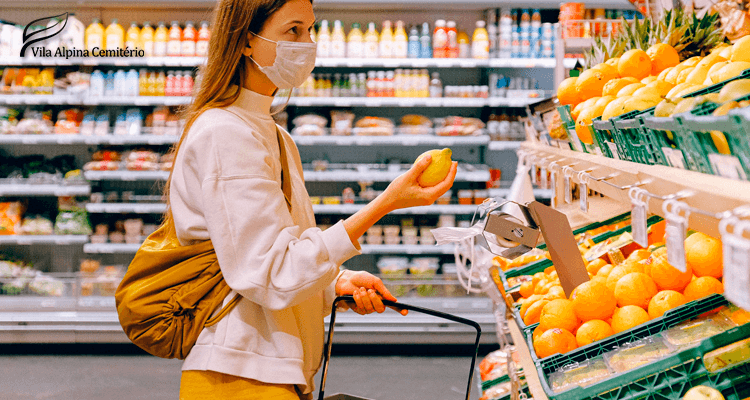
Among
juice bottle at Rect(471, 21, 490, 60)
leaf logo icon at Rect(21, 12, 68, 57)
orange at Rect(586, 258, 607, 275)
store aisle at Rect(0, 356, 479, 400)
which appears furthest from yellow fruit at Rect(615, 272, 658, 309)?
leaf logo icon at Rect(21, 12, 68, 57)

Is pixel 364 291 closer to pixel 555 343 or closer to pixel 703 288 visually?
pixel 555 343

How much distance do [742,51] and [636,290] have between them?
0.48 metres

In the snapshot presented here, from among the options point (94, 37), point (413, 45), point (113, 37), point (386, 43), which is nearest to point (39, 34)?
point (94, 37)

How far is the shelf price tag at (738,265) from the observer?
21.3 inches

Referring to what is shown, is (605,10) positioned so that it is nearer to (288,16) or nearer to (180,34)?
(180,34)

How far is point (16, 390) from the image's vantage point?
3.31 meters

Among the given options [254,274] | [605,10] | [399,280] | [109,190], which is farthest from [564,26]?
[109,190]

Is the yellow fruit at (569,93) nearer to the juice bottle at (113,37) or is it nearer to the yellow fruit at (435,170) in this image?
the yellow fruit at (435,170)

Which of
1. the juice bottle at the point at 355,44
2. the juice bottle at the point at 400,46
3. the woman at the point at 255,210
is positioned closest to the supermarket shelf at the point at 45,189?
the juice bottle at the point at 355,44

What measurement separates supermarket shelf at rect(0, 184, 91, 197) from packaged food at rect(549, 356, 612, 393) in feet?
12.5

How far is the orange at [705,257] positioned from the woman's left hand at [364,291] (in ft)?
1.96

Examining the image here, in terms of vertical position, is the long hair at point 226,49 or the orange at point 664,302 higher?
the long hair at point 226,49

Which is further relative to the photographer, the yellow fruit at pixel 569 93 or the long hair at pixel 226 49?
the yellow fruit at pixel 569 93

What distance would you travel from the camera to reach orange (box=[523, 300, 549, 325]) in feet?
4.97
